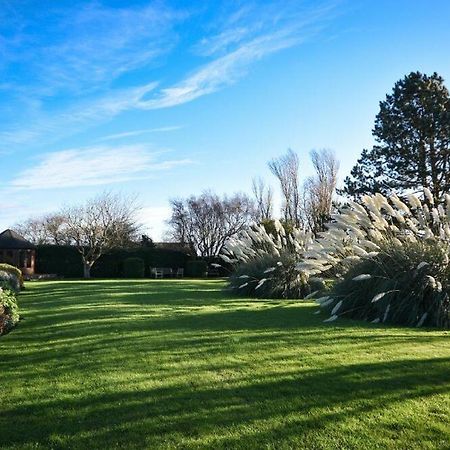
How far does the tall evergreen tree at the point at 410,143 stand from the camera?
2155 centimetres

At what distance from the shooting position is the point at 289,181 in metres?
31.7

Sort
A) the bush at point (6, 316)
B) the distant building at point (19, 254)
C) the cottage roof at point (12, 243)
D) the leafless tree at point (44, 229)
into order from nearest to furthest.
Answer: the bush at point (6, 316) < the distant building at point (19, 254) < the cottage roof at point (12, 243) < the leafless tree at point (44, 229)

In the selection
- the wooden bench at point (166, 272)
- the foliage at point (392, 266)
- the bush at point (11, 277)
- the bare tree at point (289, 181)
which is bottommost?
the wooden bench at point (166, 272)

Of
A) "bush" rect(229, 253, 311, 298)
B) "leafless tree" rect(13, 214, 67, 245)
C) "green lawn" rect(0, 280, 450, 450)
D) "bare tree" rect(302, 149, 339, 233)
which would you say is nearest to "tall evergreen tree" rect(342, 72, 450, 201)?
"bare tree" rect(302, 149, 339, 233)

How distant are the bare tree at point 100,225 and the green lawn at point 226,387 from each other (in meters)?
23.9

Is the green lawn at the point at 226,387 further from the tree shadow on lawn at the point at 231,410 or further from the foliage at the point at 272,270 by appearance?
the foliage at the point at 272,270

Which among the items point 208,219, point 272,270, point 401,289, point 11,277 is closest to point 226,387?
point 401,289

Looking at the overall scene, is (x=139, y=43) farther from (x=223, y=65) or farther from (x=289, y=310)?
(x=289, y=310)

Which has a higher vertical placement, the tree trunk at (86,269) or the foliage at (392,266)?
the foliage at (392,266)

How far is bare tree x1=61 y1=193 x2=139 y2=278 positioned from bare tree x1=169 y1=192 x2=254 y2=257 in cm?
361

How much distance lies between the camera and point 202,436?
2393 millimetres

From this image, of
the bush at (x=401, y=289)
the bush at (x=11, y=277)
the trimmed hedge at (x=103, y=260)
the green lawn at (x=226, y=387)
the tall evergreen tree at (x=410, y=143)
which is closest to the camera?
the green lawn at (x=226, y=387)

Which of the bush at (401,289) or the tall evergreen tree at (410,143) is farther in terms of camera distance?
the tall evergreen tree at (410,143)

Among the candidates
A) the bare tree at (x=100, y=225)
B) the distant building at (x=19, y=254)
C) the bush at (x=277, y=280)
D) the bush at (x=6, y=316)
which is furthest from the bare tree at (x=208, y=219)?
the bush at (x=6, y=316)
